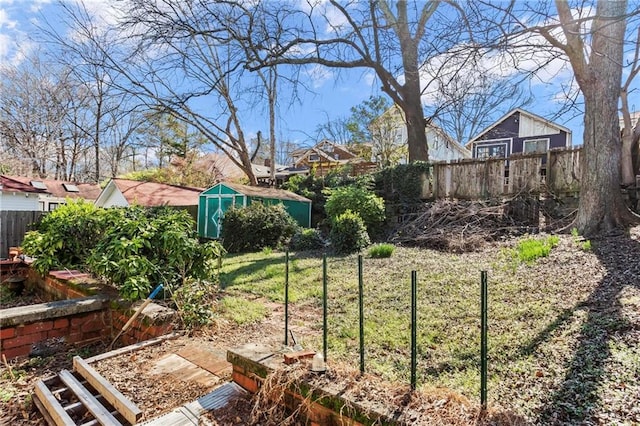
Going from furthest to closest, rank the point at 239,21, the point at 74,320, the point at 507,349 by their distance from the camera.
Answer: the point at 239,21 → the point at 74,320 → the point at 507,349

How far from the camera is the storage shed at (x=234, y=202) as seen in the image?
11.7 metres

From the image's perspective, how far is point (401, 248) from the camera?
761 centimetres

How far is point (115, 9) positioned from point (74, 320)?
756 cm

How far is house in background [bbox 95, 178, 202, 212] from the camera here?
13938 millimetres

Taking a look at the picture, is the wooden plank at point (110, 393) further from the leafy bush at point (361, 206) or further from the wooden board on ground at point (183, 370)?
the leafy bush at point (361, 206)

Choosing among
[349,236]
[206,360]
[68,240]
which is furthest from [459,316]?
[68,240]

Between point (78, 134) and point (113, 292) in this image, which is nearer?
point (113, 292)

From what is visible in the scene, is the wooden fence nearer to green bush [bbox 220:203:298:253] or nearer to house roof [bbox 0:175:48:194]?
house roof [bbox 0:175:48:194]

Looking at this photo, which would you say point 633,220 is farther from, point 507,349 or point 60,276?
point 60,276

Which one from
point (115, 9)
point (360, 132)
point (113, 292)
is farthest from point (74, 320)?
point (360, 132)

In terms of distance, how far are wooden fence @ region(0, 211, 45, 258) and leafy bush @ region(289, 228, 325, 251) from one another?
6.59 meters

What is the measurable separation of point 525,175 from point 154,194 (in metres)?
13.6

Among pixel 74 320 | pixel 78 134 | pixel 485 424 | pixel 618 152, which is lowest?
pixel 74 320

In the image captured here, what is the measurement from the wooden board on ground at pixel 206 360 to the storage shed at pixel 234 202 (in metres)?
8.59
